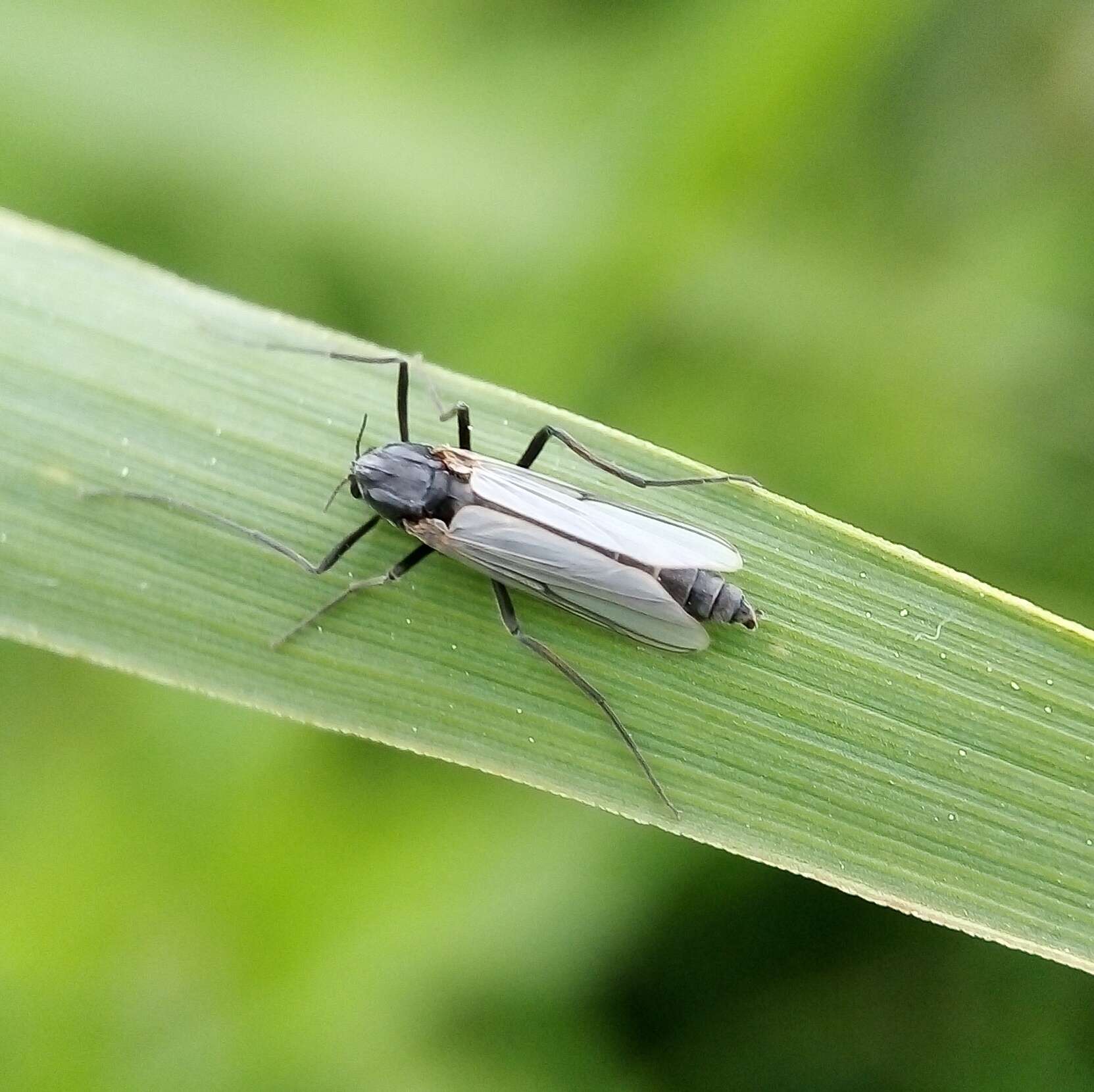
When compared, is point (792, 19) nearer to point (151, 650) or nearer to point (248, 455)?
point (248, 455)

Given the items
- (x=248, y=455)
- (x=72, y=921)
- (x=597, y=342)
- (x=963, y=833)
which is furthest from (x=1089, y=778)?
(x=72, y=921)

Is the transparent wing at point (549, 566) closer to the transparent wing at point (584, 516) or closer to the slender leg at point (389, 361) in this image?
the transparent wing at point (584, 516)

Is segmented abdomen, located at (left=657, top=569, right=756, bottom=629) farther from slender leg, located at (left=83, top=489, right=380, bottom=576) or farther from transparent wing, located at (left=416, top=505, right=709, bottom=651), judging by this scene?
slender leg, located at (left=83, top=489, right=380, bottom=576)

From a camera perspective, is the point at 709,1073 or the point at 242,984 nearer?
the point at 242,984

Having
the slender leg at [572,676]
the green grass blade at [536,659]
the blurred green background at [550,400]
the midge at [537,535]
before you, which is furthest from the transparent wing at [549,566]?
the blurred green background at [550,400]

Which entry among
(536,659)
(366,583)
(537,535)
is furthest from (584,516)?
(366,583)

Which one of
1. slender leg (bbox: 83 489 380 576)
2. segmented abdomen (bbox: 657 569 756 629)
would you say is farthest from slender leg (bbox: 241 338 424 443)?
segmented abdomen (bbox: 657 569 756 629)

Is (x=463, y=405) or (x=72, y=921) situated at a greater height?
(x=463, y=405)
